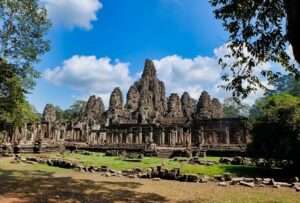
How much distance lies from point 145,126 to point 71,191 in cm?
4272

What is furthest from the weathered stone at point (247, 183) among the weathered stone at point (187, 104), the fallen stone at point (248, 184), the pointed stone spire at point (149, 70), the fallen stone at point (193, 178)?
the pointed stone spire at point (149, 70)

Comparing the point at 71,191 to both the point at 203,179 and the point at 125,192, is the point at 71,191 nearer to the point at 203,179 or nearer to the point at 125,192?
the point at 125,192

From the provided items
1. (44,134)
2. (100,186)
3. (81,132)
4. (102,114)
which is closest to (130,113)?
(102,114)

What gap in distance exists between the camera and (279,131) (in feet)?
68.0

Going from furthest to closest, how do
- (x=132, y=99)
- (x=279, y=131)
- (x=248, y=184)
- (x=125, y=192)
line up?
(x=132, y=99) → (x=279, y=131) → (x=248, y=184) → (x=125, y=192)

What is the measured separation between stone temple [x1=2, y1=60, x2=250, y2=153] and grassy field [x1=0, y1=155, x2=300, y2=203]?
70.0 ft

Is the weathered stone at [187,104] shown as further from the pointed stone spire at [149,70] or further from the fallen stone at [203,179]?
the fallen stone at [203,179]

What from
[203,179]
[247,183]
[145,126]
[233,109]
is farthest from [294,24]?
[233,109]

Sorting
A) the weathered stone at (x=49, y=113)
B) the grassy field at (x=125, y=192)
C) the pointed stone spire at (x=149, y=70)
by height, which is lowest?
the grassy field at (x=125, y=192)

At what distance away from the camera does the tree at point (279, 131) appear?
1908 centimetres

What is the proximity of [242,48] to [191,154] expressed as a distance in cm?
2370

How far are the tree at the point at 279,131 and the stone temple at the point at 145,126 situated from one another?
40.3ft

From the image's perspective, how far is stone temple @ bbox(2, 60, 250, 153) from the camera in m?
42.2

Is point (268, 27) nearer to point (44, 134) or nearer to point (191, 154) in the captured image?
point (191, 154)
